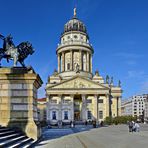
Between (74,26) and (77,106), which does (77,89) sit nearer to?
(77,106)

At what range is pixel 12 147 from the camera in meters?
12.9

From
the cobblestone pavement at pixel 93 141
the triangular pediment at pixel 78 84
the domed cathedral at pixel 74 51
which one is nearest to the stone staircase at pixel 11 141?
the cobblestone pavement at pixel 93 141

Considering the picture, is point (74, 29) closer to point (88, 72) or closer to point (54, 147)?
point (88, 72)

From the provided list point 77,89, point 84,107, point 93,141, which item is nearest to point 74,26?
point 77,89

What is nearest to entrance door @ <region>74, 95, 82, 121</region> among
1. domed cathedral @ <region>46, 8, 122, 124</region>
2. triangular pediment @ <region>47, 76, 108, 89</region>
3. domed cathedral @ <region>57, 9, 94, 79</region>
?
domed cathedral @ <region>46, 8, 122, 124</region>

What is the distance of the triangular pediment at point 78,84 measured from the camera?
301 ft

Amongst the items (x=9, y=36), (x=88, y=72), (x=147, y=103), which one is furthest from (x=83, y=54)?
(x=9, y=36)

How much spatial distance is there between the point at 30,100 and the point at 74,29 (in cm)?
9490

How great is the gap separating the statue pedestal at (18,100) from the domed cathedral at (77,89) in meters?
68.5

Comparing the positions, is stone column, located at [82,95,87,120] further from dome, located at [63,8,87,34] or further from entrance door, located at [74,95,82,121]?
dome, located at [63,8,87,34]

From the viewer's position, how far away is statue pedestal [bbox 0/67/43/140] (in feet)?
58.7

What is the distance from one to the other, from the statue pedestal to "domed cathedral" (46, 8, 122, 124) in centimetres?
6850

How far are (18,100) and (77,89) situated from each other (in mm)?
73695

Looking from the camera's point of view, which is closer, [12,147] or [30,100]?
[12,147]
